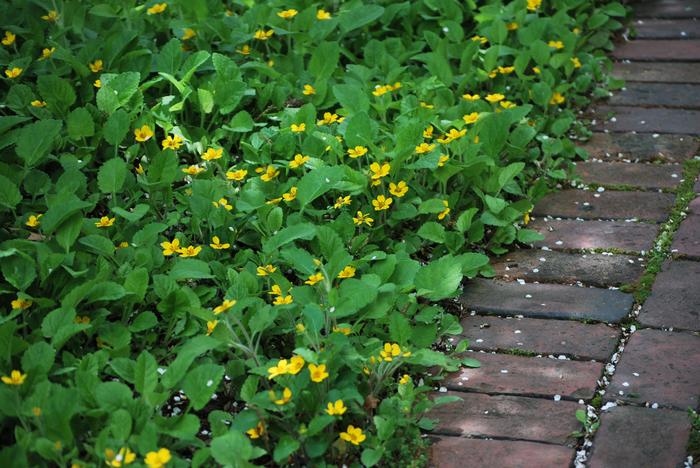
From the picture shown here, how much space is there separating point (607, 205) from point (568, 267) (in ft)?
1.40

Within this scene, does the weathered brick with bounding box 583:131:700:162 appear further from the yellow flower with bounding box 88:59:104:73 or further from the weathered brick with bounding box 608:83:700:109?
the yellow flower with bounding box 88:59:104:73

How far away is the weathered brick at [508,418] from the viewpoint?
94.8 inches

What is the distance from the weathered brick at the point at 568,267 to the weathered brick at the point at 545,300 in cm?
5

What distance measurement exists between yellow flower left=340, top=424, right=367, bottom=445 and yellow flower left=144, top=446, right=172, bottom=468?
39 centimetres

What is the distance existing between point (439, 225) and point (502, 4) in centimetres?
172

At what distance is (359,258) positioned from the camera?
293 cm

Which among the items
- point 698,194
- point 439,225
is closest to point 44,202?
point 439,225

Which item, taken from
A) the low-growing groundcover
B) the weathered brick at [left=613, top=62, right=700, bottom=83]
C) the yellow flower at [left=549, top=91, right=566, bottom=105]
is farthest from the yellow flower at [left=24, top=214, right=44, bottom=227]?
the weathered brick at [left=613, top=62, right=700, bottom=83]

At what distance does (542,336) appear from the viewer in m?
2.77

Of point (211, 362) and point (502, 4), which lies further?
point (502, 4)

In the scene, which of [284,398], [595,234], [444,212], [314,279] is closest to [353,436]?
[284,398]

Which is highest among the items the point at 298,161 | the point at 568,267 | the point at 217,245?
the point at 298,161

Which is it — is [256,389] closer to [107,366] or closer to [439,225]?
[107,366]

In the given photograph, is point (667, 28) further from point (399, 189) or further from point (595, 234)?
point (399, 189)
